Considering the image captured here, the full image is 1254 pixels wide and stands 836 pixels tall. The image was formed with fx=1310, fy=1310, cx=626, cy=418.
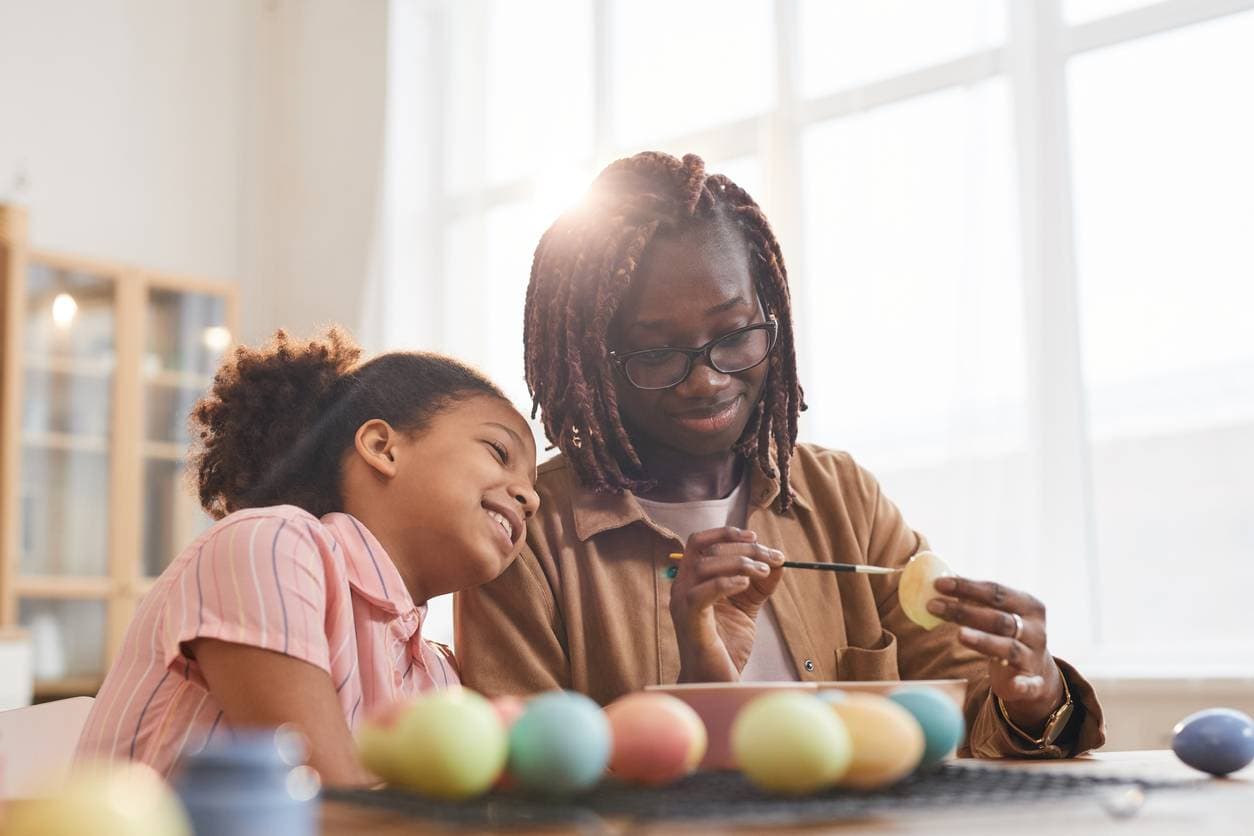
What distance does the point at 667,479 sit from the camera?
5.23 ft

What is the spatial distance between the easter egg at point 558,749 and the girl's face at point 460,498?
70cm

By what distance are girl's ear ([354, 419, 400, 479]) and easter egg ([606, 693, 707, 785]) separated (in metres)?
0.72

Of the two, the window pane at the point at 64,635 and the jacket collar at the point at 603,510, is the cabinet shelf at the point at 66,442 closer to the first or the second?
the window pane at the point at 64,635

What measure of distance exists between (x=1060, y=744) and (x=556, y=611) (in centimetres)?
57

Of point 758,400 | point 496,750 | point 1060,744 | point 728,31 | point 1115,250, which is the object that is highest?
point 728,31

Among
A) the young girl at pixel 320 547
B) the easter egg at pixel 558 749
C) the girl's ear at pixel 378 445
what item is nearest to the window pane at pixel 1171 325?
the young girl at pixel 320 547

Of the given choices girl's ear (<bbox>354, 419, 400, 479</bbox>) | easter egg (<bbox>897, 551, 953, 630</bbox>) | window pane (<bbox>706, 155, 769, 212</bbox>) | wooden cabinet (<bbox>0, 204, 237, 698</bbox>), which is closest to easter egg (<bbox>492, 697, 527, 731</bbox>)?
easter egg (<bbox>897, 551, 953, 630</bbox>)

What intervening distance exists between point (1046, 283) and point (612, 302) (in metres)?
1.74

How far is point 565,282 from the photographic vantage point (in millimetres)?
1594

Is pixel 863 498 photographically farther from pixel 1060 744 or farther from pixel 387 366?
pixel 387 366

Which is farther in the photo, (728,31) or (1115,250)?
(728,31)

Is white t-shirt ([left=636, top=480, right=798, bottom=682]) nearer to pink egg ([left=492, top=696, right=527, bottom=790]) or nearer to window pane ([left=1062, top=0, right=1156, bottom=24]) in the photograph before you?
pink egg ([left=492, top=696, right=527, bottom=790])

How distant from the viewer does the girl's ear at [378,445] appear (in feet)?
4.49

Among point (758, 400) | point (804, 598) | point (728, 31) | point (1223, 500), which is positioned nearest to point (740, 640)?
point (804, 598)
